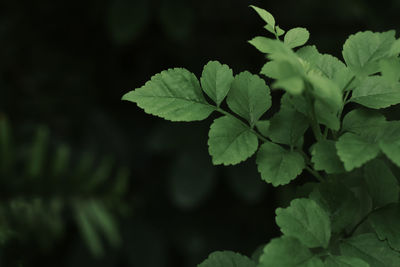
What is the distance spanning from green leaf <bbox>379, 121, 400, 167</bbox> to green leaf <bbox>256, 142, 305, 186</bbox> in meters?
0.06

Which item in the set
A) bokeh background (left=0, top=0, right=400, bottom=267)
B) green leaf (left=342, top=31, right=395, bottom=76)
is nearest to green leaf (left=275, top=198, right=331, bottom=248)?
green leaf (left=342, top=31, right=395, bottom=76)

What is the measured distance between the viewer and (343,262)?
33cm

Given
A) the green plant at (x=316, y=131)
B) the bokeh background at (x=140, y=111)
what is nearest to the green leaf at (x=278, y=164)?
the green plant at (x=316, y=131)

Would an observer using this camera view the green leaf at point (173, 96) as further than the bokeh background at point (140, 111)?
No

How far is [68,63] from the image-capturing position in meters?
1.67

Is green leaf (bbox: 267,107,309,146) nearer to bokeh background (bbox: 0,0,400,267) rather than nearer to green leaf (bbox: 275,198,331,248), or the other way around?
green leaf (bbox: 275,198,331,248)

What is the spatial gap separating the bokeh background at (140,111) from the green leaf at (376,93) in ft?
3.00

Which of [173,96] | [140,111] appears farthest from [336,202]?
[140,111]

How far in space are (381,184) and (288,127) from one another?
0.27ft

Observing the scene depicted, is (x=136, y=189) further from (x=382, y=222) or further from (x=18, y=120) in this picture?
(x=382, y=222)

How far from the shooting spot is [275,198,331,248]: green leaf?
338 mm

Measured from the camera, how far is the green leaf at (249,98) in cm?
40

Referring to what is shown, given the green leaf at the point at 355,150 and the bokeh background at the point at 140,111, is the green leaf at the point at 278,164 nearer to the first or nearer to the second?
the green leaf at the point at 355,150

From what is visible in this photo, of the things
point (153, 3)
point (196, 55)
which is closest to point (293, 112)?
point (153, 3)
